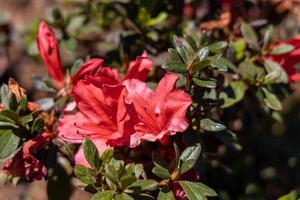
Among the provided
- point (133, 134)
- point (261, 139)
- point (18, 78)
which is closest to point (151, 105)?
point (133, 134)

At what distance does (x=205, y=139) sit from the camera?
2.28m

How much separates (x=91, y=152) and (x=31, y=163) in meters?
0.30

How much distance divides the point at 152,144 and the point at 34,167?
39cm

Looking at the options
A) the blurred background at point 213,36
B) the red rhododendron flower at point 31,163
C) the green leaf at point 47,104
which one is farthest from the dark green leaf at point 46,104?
the red rhododendron flower at point 31,163

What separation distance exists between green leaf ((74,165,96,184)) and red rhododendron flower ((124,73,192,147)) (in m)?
0.14

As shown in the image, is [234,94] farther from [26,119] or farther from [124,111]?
[26,119]

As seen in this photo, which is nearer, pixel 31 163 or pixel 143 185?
pixel 143 185

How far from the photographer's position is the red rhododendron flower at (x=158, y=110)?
5.40 ft

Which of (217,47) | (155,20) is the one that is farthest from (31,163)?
(155,20)

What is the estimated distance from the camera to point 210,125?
1825 mm

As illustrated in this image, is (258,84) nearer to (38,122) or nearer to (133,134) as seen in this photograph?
(133,134)

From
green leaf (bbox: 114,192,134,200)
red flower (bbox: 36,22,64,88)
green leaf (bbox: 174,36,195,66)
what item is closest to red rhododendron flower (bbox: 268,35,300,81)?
green leaf (bbox: 174,36,195,66)

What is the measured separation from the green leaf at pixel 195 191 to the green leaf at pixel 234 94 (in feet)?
1.49

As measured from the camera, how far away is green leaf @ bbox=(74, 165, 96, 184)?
1636mm
